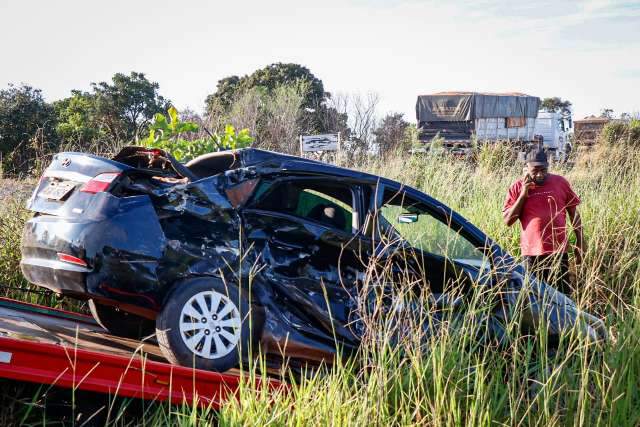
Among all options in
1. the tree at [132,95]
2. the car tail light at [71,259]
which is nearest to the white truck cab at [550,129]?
the tree at [132,95]

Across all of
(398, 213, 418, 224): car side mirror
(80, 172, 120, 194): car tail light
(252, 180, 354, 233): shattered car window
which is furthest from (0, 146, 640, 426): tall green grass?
(80, 172, 120, 194): car tail light

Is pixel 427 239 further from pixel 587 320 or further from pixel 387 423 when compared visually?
pixel 387 423

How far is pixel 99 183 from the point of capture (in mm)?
4684

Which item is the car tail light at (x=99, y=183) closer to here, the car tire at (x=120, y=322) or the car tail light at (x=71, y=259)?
the car tail light at (x=71, y=259)

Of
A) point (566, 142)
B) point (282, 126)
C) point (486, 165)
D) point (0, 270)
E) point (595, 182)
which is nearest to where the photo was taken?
point (0, 270)

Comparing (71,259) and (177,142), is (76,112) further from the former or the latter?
(71,259)

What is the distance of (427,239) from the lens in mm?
5324

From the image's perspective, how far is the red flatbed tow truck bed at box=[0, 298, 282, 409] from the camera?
3639 millimetres

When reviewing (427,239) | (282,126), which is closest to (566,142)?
(282,126)

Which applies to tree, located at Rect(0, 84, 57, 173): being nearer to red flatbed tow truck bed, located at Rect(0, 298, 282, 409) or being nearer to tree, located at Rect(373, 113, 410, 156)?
tree, located at Rect(373, 113, 410, 156)

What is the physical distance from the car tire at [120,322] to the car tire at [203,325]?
3.14 feet

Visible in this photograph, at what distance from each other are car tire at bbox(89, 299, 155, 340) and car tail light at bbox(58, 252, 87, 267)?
2.77 ft

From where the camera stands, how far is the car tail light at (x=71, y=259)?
14.6 feet

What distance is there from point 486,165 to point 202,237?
826 centimetres
